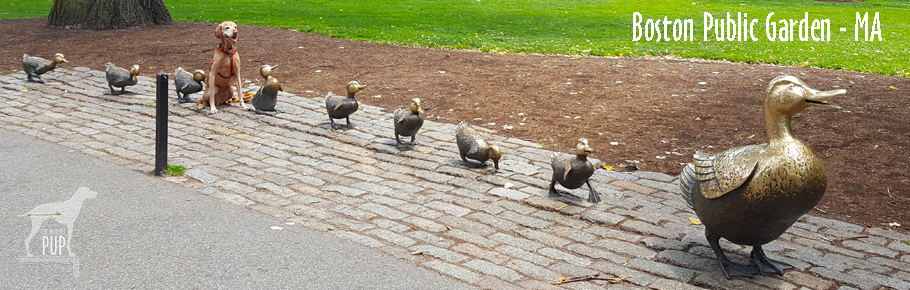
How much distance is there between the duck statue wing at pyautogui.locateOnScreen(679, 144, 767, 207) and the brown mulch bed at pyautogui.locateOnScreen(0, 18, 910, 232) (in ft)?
7.14

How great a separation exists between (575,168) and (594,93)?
4925 millimetres

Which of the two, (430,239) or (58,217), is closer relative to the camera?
(430,239)

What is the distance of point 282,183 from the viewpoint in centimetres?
740

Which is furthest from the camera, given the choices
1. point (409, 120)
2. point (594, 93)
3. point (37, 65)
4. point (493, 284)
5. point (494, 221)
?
point (37, 65)

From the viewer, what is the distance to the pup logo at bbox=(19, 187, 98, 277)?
17.9 ft

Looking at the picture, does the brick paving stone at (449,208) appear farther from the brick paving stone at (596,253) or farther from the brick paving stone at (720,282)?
the brick paving stone at (720,282)

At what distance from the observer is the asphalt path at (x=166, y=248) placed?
16.9ft

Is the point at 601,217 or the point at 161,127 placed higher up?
the point at 161,127

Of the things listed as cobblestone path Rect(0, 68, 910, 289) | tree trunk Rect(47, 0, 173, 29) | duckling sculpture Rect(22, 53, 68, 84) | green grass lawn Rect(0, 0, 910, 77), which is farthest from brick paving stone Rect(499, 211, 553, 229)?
tree trunk Rect(47, 0, 173, 29)

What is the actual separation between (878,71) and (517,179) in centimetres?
890

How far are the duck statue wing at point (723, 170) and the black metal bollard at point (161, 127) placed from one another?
16.3 feet

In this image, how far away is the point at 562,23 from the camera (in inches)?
875

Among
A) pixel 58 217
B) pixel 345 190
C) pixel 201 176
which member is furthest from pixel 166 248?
pixel 201 176

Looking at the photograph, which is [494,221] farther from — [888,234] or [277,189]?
[888,234]
